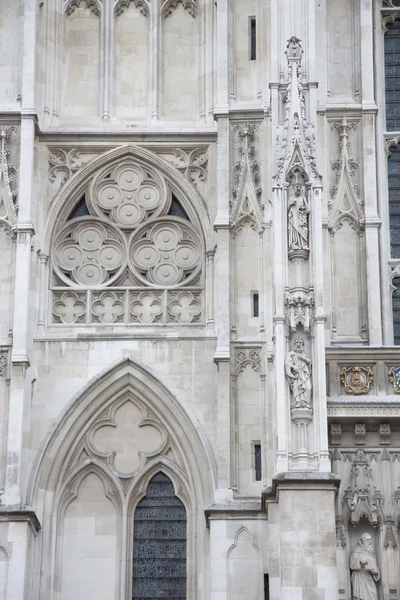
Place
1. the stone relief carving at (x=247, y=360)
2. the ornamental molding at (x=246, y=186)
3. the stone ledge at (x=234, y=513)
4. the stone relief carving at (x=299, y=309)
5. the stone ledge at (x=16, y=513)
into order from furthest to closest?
the ornamental molding at (x=246, y=186), the stone relief carving at (x=247, y=360), the stone ledge at (x=234, y=513), the stone ledge at (x=16, y=513), the stone relief carving at (x=299, y=309)

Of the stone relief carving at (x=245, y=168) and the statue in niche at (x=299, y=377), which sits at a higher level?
the stone relief carving at (x=245, y=168)

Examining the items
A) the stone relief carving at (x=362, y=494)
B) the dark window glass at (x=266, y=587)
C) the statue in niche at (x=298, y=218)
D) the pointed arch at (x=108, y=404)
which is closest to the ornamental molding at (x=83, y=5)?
the statue in niche at (x=298, y=218)

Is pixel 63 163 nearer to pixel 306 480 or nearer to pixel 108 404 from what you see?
pixel 108 404

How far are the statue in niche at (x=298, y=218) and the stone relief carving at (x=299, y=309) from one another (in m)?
0.67

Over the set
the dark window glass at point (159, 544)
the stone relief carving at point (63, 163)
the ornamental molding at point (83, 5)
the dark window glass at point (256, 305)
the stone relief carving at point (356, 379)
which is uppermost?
the ornamental molding at point (83, 5)

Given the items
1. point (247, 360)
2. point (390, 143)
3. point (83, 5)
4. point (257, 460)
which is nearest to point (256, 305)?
point (247, 360)

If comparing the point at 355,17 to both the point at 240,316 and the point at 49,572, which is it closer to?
the point at 240,316

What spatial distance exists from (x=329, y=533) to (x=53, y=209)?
698 cm

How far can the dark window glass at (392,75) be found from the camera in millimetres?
26266

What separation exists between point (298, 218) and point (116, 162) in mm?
3861

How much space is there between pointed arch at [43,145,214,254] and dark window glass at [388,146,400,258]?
2.85 m

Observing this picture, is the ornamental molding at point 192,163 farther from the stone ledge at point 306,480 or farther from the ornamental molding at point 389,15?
the stone ledge at point 306,480

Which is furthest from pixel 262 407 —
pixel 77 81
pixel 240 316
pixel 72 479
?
pixel 77 81

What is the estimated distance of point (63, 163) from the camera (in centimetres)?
2548
